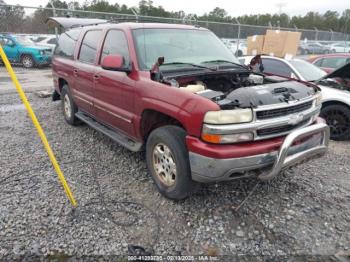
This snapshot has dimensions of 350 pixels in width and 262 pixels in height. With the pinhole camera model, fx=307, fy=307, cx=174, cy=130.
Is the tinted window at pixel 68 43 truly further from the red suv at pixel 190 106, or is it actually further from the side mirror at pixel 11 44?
the side mirror at pixel 11 44

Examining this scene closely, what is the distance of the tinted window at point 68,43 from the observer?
17.9ft

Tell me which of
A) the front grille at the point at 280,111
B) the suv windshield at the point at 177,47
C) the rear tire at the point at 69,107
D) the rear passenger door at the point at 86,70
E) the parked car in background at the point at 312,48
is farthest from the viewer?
the parked car in background at the point at 312,48

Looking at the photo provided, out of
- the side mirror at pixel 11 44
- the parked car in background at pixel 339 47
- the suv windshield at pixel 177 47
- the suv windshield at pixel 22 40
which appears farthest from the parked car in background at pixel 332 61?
the parked car in background at pixel 339 47

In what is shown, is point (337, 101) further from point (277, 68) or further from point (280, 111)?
point (280, 111)

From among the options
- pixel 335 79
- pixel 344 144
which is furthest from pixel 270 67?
pixel 344 144

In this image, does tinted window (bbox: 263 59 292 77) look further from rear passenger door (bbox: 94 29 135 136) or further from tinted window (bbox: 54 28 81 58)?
tinted window (bbox: 54 28 81 58)

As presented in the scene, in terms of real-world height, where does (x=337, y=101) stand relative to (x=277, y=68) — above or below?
below

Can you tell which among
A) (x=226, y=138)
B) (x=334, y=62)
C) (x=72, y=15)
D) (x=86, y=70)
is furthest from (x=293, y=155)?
(x=72, y=15)

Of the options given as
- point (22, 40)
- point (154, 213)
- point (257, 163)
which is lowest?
point (154, 213)

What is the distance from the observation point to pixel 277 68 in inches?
257

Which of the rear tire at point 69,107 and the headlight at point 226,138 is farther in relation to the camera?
the rear tire at point 69,107

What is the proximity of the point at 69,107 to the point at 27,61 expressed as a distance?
10.9 meters

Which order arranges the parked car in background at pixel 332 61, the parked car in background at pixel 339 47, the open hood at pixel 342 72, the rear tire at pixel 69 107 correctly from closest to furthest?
1. the open hood at pixel 342 72
2. the rear tire at pixel 69 107
3. the parked car in background at pixel 332 61
4. the parked car in background at pixel 339 47

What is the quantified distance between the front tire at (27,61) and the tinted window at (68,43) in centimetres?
993
